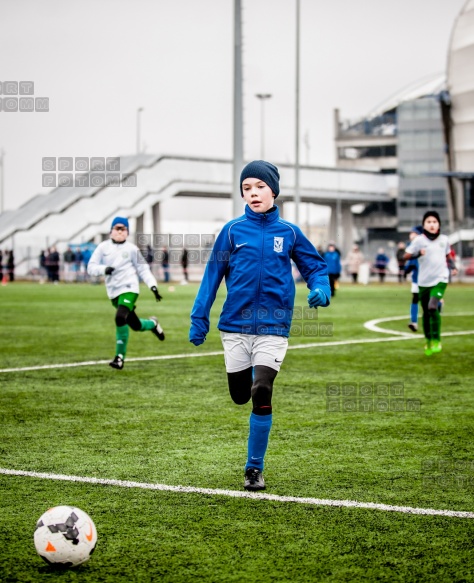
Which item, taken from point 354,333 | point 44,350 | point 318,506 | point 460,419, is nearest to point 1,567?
point 318,506

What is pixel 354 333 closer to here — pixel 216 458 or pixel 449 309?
pixel 449 309

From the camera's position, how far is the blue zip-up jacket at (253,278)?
6.41 meters

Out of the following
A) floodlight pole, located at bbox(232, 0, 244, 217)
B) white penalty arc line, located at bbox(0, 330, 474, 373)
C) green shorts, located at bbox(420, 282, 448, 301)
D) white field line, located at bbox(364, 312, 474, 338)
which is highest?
floodlight pole, located at bbox(232, 0, 244, 217)

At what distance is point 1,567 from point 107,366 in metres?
8.47

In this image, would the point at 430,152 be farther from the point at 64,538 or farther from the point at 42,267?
the point at 64,538

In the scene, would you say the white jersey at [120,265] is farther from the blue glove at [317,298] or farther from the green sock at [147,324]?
the blue glove at [317,298]

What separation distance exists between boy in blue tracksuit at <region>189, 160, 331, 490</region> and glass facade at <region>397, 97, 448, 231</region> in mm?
83909

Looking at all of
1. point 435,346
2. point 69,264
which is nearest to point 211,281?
point 435,346

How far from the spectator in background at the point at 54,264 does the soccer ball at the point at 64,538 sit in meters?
45.8

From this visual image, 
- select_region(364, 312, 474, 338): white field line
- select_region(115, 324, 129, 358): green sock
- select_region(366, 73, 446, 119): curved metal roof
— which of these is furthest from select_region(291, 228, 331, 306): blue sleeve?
select_region(366, 73, 446, 119): curved metal roof

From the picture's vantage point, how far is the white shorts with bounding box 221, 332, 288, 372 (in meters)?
6.39

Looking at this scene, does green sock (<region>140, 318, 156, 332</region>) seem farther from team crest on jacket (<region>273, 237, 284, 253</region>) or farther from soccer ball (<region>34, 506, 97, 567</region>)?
soccer ball (<region>34, 506, 97, 567</region>)

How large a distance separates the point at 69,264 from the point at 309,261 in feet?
149

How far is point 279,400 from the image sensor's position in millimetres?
9969
